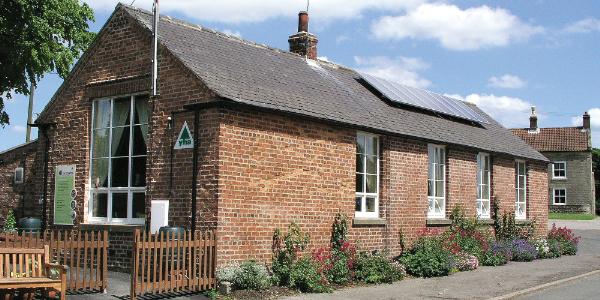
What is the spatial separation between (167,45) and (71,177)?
12.3 feet

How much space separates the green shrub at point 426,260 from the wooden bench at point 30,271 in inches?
326

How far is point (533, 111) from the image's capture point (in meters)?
53.9

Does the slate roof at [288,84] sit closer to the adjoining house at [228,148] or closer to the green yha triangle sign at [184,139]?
the adjoining house at [228,148]

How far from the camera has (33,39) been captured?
18.2 metres

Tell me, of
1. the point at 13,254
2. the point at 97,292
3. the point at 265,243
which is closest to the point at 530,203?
the point at 265,243

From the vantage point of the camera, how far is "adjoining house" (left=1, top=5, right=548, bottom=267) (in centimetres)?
1221

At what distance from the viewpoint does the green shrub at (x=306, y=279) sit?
12211 millimetres

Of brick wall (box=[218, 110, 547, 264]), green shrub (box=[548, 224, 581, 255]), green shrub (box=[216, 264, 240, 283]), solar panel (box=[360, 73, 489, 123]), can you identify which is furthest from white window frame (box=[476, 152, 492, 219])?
green shrub (box=[216, 264, 240, 283])

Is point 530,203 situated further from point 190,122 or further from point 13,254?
point 13,254

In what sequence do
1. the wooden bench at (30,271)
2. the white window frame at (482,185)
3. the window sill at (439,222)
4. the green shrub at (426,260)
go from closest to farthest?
the wooden bench at (30,271) < the green shrub at (426,260) < the window sill at (439,222) < the white window frame at (482,185)

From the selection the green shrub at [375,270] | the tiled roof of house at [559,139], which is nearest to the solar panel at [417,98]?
the green shrub at [375,270]

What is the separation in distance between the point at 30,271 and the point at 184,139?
3.67m

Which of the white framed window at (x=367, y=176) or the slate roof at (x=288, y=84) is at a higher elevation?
the slate roof at (x=288, y=84)

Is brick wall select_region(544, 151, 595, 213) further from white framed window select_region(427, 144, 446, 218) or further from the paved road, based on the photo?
the paved road
